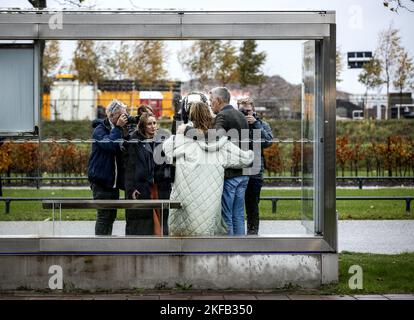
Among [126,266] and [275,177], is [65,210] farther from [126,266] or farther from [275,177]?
[275,177]

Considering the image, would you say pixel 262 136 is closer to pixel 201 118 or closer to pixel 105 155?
pixel 201 118

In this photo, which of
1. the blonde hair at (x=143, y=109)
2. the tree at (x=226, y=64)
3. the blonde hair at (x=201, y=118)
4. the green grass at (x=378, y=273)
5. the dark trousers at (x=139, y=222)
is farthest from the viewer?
the tree at (x=226, y=64)

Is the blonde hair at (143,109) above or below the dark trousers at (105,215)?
above

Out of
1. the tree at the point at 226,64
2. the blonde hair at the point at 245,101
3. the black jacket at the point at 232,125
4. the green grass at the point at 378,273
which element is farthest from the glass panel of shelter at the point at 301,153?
the tree at the point at 226,64

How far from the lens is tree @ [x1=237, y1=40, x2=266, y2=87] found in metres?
9.90

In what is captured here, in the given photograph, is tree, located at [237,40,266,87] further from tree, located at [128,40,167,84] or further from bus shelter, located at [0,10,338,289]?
tree, located at [128,40,167,84]

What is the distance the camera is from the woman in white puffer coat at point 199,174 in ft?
30.9

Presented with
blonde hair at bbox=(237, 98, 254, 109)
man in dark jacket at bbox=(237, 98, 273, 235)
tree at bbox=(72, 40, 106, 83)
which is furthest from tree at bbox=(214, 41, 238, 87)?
tree at bbox=(72, 40, 106, 83)

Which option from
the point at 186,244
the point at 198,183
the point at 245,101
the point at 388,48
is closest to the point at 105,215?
the point at 186,244

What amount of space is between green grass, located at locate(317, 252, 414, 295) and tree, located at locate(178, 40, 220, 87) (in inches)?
102

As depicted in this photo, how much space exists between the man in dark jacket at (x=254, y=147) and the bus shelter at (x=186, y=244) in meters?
0.48

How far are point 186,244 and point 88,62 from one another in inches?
99.1

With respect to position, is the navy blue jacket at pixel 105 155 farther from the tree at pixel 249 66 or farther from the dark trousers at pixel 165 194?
the tree at pixel 249 66

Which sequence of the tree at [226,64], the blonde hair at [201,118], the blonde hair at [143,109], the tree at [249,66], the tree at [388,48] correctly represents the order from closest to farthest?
the blonde hair at [201,118] < the blonde hair at [143,109] < the tree at [249,66] < the tree at [226,64] < the tree at [388,48]
